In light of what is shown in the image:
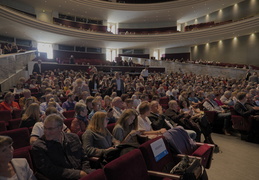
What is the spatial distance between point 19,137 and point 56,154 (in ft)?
3.10

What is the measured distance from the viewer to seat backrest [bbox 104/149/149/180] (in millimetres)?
1546

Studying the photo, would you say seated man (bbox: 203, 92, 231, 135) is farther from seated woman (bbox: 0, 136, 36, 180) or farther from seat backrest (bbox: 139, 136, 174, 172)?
seated woman (bbox: 0, 136, 36, 180)

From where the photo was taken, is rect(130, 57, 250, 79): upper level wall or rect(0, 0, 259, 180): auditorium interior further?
rect(130, 57, 250, 79): upper level wall

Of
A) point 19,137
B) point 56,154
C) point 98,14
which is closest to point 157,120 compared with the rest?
point 56,154

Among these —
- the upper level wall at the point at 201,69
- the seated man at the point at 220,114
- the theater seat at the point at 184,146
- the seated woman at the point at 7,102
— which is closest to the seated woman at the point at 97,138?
the theater seat at the point at 184,146

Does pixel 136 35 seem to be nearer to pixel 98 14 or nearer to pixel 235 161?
pixel 98 14

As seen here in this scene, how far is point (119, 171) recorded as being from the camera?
159 cm

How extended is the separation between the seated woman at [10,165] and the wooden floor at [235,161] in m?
2.50

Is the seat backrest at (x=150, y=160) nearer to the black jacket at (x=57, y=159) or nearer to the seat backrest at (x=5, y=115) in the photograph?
the black jacket at (x=57, y=159)

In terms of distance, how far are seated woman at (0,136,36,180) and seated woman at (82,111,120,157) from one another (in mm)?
715

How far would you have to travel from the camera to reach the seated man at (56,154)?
5.76ft

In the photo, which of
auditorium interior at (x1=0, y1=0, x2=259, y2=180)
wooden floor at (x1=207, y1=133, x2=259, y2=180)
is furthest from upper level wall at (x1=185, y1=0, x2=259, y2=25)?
wooden floor at (x1=207, y1=133, x2=259, y2=180)

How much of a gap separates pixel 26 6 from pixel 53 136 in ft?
68.6

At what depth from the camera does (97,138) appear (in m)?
2.38
